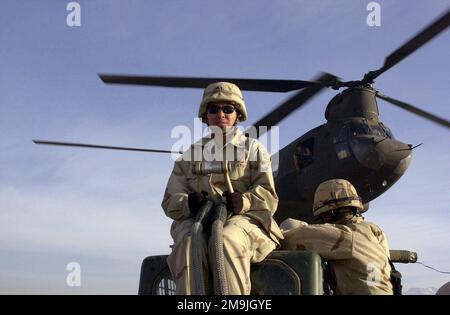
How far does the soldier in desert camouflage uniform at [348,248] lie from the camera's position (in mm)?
3336

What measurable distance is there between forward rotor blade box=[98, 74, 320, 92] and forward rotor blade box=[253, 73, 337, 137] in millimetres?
160

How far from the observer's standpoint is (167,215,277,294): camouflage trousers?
268cm

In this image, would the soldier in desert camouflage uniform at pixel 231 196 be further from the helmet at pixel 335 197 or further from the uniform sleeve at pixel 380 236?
the uniform sleeve at pixel 380 236

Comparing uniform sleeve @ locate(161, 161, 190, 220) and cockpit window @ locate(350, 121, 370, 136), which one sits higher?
cockpit window @ locate(350, 121, 370, 136)

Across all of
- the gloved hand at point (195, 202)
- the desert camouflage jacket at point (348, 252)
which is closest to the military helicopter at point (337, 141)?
the desert camouflage jacket at point (348, 252)

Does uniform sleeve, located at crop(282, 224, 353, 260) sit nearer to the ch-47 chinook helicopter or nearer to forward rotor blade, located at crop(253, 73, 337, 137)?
the ch-47 chinook helicopter

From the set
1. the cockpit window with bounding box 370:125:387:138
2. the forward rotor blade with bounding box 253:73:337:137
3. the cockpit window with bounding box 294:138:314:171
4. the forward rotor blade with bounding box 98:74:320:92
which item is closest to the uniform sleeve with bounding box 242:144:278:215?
the forward rotor blade with bounding box 98:74:320:92

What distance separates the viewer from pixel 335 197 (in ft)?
12.3

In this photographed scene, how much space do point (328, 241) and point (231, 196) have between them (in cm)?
80

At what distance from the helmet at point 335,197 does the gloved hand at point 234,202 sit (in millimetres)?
1024

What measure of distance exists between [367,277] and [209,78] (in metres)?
7.43

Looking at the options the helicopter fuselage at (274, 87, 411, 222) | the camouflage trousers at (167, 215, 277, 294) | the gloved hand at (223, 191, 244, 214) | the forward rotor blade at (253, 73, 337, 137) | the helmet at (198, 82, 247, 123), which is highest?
the forward rotor blade at (253, 73, 337, 137)
